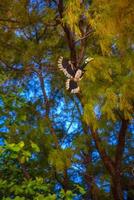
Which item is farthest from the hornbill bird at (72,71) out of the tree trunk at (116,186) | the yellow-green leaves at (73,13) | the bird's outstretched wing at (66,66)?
the tree trunk at (116,186)

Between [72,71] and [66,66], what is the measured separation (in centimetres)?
5

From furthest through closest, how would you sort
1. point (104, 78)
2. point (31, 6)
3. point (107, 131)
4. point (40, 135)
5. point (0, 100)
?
point (107, 131) < point (31, 6) < point (40, 135) < point (104, 78) < point (0, 100)

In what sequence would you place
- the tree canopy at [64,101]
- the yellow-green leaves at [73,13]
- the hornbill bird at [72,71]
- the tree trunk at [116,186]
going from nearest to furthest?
the tree canopy at [64,101], the yellow-green leaves at [73,13], the hornbill bird at [72,71], the tree trunk at [116,186]

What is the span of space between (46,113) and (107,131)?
0.62m

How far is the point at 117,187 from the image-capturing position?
3676 mm

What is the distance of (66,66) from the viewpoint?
2.62m

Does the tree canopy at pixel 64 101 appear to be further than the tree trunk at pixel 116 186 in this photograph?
No

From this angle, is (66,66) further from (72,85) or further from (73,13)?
(73,13)

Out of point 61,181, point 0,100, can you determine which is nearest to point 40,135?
point 61,181

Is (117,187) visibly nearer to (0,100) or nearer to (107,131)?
(107,131)

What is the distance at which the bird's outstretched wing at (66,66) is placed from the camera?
2.60 metres

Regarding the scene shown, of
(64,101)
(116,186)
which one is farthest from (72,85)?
(64,101)

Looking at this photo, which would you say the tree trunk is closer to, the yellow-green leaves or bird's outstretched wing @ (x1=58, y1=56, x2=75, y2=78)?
bird's outstretched wing @ (x1=58, y1=56, x2=75, y2=78)

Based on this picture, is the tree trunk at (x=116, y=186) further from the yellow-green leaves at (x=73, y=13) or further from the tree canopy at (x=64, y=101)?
the yellow-green leaves at (x=73, y=13)
